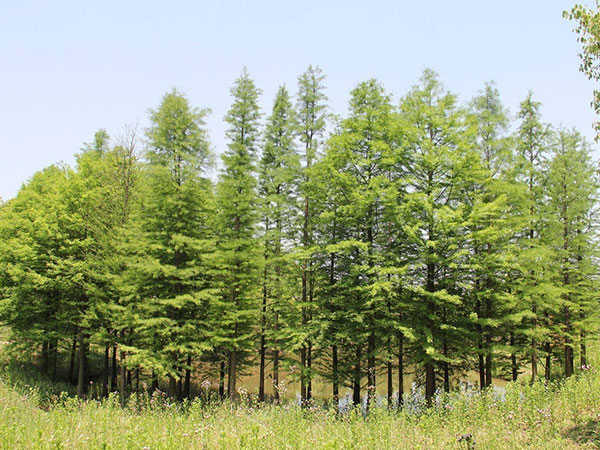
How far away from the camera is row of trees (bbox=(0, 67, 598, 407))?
16.3 m

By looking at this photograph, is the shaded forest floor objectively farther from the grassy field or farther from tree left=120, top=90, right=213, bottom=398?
tree left=120, top=90, right=213, bottom=398

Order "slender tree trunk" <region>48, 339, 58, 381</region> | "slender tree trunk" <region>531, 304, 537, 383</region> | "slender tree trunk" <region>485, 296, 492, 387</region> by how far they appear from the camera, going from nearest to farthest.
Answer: "slender tree trunk" <region>485, 296, 492, 387</region>
"slender tree trunk" <region>531, 304, 537, 383</region>
"slender tree trunk" <region>48, 339, 58, 381</region>

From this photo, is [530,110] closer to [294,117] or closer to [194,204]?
[294,117]

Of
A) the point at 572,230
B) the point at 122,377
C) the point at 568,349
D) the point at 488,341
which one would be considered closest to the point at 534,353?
the point at 488,341

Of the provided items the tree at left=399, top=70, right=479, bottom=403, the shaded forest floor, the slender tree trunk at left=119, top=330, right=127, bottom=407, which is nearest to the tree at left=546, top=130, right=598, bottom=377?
the tree at left=399, top=70, right=479, bottom=403

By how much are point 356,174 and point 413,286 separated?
595 centimetres

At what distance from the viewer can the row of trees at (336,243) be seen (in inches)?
640

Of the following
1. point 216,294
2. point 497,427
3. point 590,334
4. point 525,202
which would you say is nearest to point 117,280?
point 216,294

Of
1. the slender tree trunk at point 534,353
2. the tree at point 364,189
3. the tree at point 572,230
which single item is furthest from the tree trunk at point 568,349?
the tree at point 364,189

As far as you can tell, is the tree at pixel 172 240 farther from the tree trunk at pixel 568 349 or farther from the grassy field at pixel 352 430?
the tree trunk at pixel 568 349

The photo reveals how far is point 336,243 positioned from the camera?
18094 mm

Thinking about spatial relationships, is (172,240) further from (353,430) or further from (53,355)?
(53,355)

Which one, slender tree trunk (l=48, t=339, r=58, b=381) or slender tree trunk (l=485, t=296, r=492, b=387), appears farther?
slender tree trunk (l=48, t=339, r=58, b=381)

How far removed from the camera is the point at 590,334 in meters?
23.5
